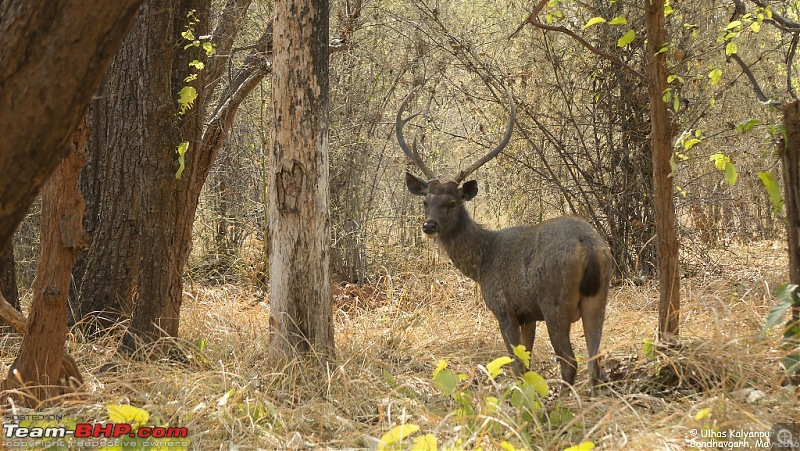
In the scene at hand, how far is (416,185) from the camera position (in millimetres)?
6984

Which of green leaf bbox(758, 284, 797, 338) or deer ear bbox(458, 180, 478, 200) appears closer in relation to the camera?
green leaf bbox(758, 284, 797, 338)

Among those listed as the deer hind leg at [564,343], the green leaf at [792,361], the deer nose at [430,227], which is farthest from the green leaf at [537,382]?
the deer nose at [430,227]

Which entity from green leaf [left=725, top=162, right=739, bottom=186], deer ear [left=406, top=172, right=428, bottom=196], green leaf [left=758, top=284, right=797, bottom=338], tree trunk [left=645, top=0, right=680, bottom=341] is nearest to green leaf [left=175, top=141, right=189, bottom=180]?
deer ear [left=406, top=172, right=428, bottom=196]

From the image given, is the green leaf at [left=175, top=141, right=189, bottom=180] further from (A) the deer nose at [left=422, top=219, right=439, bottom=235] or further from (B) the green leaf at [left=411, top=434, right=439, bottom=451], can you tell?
(B) the green leaf at [left=411, top=434, right=439, bottom=451]

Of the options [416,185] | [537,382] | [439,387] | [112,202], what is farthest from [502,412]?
[112,202]

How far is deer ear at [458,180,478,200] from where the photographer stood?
22.2 feet

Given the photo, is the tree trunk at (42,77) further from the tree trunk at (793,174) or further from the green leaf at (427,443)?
the tree trunk at (793,174)

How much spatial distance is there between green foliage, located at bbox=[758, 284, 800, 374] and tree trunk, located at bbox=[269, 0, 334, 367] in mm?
2909

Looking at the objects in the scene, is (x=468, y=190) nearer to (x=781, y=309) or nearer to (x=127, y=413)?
(x=781, y=309)

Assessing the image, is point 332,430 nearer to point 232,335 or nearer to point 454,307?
point 232,335

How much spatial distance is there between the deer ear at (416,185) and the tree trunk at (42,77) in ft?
14.2

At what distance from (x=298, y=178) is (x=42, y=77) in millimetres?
2794

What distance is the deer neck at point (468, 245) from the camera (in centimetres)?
659

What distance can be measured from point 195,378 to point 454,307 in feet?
11.9
